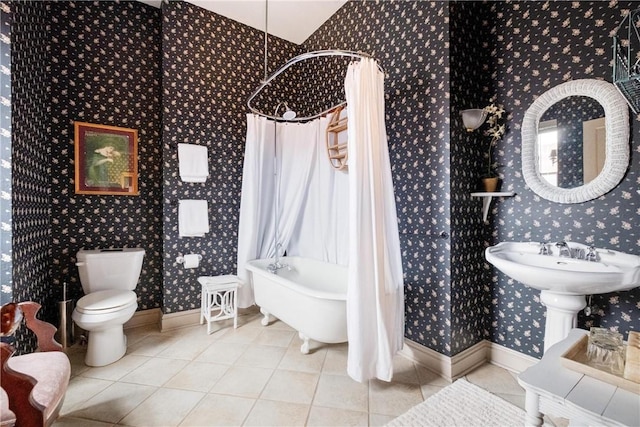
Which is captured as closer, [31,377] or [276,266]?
[31,377]

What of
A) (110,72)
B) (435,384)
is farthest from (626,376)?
(110,72)

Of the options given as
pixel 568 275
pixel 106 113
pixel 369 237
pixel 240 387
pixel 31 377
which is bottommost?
pixel 240 387

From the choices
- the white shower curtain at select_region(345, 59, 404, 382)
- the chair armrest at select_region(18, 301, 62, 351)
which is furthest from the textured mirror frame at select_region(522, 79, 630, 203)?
the chair armrest at select_region(18, 301, 62, 351)

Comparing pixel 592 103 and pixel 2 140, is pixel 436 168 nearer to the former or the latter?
pixel 592 103

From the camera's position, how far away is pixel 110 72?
2625 millimetres

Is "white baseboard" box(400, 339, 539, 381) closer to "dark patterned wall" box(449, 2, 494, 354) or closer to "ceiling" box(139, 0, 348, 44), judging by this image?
"dark patterned wall" box(449, 2, 494, 354)

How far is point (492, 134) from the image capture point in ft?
6.98

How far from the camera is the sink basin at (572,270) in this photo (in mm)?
1298

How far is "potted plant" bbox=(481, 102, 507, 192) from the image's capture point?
2057 mm

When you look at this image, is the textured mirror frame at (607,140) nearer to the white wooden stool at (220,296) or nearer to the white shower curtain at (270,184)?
the white shower curtain at (270,184)

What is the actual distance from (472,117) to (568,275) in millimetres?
1142

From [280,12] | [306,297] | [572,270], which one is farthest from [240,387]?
[280,12]

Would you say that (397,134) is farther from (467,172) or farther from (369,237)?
(369,237)

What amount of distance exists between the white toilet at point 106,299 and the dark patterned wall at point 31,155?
0.29m
